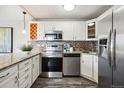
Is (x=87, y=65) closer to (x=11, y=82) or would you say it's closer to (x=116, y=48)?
(x=116, y=48)

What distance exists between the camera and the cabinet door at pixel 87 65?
495cm

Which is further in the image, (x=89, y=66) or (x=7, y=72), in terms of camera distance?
(x=89, y=66)

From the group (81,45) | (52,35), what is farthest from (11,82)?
(81,45)

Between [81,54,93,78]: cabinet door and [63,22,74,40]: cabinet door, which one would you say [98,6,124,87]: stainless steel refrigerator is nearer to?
[81,54,93,78]: cabinet door

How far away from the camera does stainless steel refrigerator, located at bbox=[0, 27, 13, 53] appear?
6.57 meters

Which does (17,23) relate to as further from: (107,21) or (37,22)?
(107,21)

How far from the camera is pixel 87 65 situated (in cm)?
511

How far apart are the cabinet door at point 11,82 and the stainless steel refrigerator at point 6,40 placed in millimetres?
4411

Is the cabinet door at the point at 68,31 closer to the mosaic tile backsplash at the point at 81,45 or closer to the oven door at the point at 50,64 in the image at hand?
the mosaic tile backsplash at the point at 81,45

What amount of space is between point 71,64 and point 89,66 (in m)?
0.72

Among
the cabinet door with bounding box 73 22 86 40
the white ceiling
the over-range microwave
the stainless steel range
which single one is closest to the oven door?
the stainless steel range

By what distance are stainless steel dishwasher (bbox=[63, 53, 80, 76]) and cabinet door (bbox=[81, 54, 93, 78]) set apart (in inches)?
9.5

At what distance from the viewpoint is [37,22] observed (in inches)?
229

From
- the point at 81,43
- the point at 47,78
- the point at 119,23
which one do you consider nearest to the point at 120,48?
the point at 119,23
